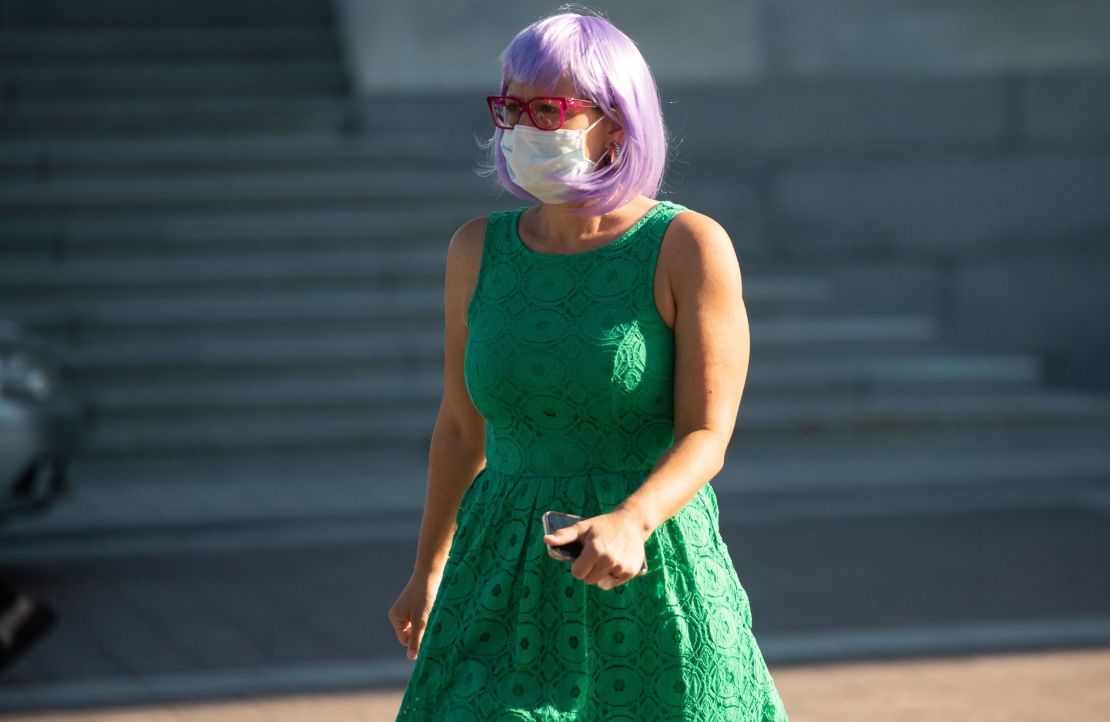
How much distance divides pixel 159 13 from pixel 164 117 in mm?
1984

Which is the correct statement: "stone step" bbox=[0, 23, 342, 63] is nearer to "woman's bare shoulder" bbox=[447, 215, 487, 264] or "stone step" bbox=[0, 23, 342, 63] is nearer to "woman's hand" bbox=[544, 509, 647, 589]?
"woman's bare shoulder" bbox=[447, 215, 487, 264]

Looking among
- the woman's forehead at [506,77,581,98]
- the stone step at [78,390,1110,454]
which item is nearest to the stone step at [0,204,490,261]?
the stone step at [78,390,1110,454]

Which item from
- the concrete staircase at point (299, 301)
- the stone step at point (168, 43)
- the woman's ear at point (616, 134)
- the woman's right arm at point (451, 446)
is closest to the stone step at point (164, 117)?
the concrete staircase at point (299, 301)

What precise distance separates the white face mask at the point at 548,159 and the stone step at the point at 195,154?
9177mm

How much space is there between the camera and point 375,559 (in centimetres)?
729

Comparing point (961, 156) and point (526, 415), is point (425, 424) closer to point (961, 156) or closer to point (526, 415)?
point (961, 156)

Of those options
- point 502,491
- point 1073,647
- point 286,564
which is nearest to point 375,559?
point 286,564

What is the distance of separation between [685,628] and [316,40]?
1169cm

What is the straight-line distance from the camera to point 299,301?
33.8 ft

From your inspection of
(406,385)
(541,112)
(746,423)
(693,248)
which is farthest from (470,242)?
(406,385)

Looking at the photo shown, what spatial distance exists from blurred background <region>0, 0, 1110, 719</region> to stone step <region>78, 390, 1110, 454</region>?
0.07ft

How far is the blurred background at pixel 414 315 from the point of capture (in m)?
6.57

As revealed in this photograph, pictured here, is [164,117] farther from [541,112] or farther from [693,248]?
[693,248]

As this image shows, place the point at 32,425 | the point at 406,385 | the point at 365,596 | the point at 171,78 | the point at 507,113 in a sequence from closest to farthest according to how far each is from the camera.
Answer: the point at 507,113 < the point at 365,596 < the point at 32,425 < the point at 406,385 < the point at 171,78
